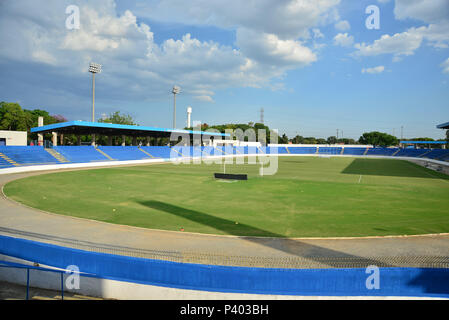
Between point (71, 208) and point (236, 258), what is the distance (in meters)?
12.5

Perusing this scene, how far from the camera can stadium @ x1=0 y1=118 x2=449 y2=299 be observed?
6.84 m

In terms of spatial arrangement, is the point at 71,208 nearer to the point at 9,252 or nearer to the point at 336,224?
the point at 9,252

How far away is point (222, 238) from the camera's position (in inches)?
488

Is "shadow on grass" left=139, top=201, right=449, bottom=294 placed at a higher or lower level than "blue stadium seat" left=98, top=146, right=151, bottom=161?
lower

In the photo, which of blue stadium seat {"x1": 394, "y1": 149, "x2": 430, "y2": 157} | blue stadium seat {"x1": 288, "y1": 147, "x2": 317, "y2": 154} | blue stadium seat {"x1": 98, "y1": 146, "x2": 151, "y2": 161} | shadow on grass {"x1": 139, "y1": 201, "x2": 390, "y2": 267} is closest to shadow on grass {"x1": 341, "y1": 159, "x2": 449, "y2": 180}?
shadow on grass {"x1": 139, "y1": 201, "x2": 390, "y2": 267}

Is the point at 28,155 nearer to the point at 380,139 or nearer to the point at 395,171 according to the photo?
the point at 395,171

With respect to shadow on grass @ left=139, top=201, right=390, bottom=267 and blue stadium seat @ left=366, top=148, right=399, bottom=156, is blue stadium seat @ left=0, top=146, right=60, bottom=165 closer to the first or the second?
shadow on grass @ left=139, top=201, right=390, bottom=267

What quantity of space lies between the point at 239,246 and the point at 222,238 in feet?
3.91

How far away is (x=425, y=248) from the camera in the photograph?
1119cm

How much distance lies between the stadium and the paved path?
46 mm

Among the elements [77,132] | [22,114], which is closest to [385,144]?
[77,132]

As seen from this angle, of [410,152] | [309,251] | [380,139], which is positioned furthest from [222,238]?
[380,139]

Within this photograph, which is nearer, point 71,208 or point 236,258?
point 236,258

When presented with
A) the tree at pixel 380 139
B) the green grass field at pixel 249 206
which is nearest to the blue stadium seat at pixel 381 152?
the tree at pixel 380 139
